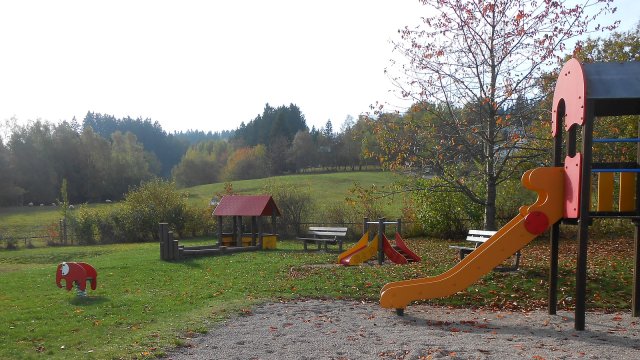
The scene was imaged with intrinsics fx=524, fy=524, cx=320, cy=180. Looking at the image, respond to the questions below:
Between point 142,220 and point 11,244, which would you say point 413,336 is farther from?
point 11,244

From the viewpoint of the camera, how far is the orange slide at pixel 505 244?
8.11 meters

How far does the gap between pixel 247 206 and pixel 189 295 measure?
1144 centimetres

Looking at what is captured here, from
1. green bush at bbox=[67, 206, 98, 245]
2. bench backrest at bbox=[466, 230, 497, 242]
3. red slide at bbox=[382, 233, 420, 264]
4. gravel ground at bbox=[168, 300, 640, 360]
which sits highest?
bench backrest at bbox=[466, 230, 497, 242]

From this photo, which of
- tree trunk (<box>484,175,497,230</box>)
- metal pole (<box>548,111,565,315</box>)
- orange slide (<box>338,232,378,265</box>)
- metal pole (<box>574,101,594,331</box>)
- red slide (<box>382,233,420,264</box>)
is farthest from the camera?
orange slide (<box>338,232,378,265</box>)

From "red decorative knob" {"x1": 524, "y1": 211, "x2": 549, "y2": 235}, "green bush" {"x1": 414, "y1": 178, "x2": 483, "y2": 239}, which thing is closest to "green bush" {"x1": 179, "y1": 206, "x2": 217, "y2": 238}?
"green bush" {"x1": 414, "y1": 178, "x2": 483, "y2": 239}

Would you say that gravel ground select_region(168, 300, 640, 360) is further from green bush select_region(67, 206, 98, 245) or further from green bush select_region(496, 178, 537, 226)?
green bush select_region(67, 206, 98, 245)

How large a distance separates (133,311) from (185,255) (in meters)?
9.77

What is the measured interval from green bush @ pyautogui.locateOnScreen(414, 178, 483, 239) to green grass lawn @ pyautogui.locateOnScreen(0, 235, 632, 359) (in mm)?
7119

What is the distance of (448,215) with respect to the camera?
24453 mm

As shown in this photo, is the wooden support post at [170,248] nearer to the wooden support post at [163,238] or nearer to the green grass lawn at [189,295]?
the wooden support post at [163,238]

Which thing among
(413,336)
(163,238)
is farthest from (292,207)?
(413,336)

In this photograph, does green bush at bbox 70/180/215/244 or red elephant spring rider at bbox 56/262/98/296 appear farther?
green bush at bbox 70/180/215/244

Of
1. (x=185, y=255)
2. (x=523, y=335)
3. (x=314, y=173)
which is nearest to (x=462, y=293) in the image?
(x=523, y=335)

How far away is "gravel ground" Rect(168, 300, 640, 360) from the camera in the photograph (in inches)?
258
